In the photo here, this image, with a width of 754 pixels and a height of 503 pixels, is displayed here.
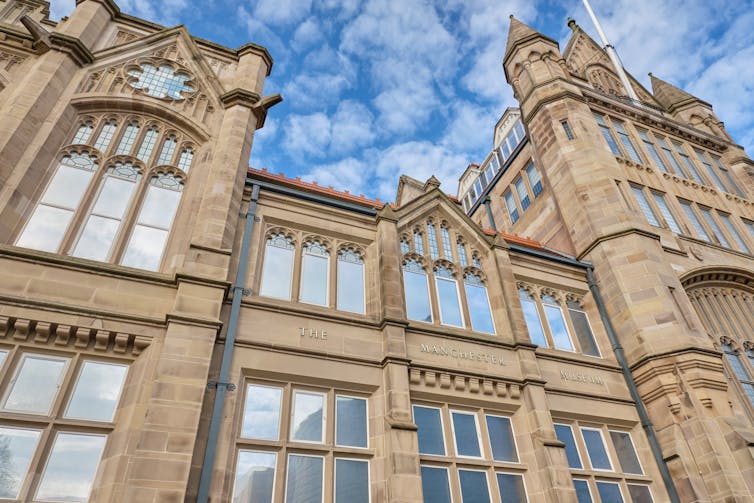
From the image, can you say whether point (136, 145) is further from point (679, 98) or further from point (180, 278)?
point (679, 98)

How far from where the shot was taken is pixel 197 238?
396 inches

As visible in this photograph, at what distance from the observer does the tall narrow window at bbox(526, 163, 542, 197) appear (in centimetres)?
2125

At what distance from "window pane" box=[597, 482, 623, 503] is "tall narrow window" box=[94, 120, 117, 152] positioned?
1334 centimetres

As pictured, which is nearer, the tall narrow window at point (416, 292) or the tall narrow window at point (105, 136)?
Answer: the tall narrow window at point (105, 136)

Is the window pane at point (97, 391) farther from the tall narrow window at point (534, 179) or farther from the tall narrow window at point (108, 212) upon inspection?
the tall narrow window at point (534, 179)

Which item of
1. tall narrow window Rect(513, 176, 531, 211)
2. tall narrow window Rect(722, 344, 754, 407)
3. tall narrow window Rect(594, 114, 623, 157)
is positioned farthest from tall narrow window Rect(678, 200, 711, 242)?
tall narrow window Rect(513, 176, 531, 211)

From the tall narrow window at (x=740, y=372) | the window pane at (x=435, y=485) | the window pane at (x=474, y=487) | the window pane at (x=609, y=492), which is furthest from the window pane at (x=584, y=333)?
the window pane at (x=435, y=485)

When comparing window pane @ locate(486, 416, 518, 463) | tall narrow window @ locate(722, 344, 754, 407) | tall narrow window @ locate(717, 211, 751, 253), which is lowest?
window pane @ locate(486, 416, 518, 463)

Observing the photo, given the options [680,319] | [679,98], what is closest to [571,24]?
[679,98]

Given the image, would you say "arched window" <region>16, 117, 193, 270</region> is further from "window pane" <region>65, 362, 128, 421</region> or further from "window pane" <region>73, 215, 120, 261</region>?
"window pane" <region>65, 362, 128, 421</region>

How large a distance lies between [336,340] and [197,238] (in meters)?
3.43

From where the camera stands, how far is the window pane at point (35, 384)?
7570mm

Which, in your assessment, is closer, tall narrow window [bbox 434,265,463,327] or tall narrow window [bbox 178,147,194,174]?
tall narrow window [bbox 178,147,194,174]

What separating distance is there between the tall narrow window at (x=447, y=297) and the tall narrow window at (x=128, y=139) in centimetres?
806
